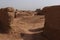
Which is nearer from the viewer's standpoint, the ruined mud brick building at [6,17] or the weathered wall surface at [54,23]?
the weathered wall surface at [54,23]

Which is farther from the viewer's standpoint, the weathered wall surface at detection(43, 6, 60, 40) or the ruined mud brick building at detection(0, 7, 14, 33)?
the ruined mud brick building at detection(0, 7, 14, 33)

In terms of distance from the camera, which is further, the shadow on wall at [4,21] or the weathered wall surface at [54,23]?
the shadow on wall at [4,21]

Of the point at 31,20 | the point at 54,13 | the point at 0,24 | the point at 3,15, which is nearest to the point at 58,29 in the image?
the point at 54,13

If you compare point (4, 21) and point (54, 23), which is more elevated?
point (54, 23)

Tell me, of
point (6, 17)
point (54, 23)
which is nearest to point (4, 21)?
point (6, 17)

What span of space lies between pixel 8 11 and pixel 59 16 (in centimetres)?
437

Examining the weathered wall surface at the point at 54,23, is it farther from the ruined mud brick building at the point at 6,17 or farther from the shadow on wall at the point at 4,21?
the shadow on wall at the point at 4,21

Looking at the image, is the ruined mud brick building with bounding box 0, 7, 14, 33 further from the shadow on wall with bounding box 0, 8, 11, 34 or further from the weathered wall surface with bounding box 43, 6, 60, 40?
the weathered wall surface with bounding box 43, 6, 60, 40

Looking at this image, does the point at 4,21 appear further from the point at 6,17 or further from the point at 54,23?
the point at 54,23

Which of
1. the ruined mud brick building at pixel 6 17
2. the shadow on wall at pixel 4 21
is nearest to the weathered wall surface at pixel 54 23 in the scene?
the ruined mud brick building at pixel 6 17

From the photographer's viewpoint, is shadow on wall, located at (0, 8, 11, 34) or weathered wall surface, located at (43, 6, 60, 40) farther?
shadow on wall, located at (0, 8, 11, 34)

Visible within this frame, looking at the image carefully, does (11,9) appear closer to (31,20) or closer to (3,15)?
(3,15)

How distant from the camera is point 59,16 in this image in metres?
6.61

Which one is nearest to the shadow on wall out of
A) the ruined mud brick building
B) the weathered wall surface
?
the ruined mud brick building
